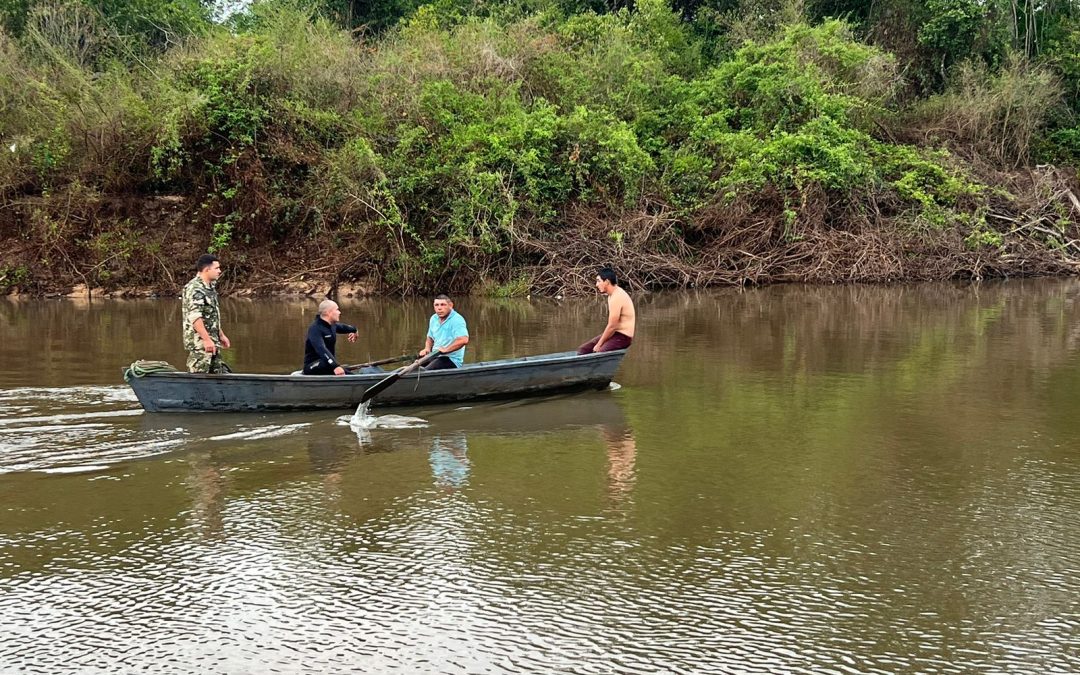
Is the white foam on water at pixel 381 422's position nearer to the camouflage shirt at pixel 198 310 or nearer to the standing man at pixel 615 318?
the camouflage shirt at pixel 198 310

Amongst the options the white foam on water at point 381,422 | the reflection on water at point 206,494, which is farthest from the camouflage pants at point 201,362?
the reflection on water at point 206,494

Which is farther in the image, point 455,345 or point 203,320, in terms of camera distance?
point 455,345

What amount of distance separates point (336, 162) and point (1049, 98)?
756 inches

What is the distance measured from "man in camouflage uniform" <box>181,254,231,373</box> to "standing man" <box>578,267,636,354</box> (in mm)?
4037

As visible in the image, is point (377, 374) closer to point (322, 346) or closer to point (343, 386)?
point (343, 386)

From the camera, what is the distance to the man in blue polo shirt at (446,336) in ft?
39.2

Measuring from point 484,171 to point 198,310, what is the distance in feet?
45.2

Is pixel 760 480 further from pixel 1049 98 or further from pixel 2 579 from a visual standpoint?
pixel 1049 98

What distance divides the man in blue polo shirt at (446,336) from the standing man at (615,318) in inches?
59.1

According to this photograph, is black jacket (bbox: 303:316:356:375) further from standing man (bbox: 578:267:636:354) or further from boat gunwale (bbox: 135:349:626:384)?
standing man (bbox: 578:267:636:354)

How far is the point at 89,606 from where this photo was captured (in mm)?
5980

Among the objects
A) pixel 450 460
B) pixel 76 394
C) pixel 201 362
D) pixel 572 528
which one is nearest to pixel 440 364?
pixel 201 362

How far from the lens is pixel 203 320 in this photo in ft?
35.8

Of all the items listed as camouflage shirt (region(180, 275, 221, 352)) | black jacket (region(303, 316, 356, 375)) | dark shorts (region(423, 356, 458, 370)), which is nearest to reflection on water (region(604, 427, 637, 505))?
dark shorts (region(423, 356, 458, 370))
